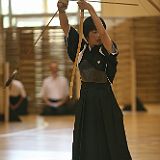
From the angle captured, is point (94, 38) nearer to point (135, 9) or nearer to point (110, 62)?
point (110, 62)

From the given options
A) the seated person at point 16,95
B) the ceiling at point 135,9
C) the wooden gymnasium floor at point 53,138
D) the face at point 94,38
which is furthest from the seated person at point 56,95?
the face at point 94,38

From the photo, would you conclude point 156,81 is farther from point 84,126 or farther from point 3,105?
point 84,126

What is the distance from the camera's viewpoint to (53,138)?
5996 millimetres

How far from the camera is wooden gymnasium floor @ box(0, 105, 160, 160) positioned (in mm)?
4699

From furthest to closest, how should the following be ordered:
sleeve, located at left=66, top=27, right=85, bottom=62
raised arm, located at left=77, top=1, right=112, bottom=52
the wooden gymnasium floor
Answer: the wooden gymnasium floor, sleeve, located at left=66, top=27, right=85, bottom=62, raised arm, located at left=77, top=1, right=112, bottom=52

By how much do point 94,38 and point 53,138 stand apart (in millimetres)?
2986

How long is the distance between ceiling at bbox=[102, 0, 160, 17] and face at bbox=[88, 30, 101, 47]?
0.51m

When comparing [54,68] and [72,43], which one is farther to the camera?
[54,68]

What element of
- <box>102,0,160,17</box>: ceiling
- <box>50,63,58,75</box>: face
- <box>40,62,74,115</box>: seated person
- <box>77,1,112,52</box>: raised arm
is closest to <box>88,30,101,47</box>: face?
<box>77,1,112,52</box>: raised arm

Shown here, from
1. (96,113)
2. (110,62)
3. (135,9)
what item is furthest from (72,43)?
(135,9)

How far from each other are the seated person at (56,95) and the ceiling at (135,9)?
Result: 10.6ft

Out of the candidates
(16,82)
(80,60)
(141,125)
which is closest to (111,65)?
(80,60)

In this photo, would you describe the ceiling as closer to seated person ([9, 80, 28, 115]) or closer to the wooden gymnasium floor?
the wooden gymnasium floor

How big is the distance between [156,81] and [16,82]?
4259 mm
